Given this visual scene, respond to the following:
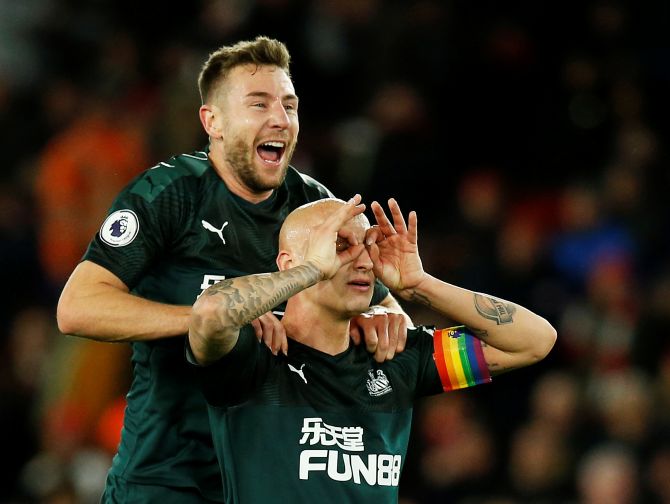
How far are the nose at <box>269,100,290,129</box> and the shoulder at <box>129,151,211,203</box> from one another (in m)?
0.28

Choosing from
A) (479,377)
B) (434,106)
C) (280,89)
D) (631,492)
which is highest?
(434,106)

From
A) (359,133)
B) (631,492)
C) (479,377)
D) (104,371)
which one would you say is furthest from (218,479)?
(359,133)

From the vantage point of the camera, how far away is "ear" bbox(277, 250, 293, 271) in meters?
3.84

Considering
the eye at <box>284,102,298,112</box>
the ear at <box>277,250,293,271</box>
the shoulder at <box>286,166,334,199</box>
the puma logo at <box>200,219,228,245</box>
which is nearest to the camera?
the ear at <box>277,250,293,271</box>

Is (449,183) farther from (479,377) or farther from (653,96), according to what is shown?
(479,377)

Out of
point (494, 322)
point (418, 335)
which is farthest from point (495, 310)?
point (418, 335)

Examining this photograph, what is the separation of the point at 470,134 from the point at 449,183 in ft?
1.83

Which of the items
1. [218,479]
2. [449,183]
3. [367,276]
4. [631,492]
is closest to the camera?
[367,276]

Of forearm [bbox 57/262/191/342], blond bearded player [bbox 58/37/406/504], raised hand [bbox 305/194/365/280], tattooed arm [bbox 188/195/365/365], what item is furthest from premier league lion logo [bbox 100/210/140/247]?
raised hand [bbox 305/194/365/280]

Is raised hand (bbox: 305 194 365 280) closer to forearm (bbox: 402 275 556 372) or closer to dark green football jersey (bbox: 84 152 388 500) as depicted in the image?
forearm (bbox: 402 275 556 372)

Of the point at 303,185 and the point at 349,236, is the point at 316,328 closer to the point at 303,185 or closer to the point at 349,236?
the point at 349,236

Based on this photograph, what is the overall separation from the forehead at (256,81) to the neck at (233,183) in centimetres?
23

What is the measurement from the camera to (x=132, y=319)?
12.8 feet

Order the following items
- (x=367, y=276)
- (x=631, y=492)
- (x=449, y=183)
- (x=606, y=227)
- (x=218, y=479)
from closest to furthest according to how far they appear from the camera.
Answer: (x=367, y=276)
(x=218, y=479)
(x=631, y=492)
(x=606, y=227)
(x=449, y=183)
